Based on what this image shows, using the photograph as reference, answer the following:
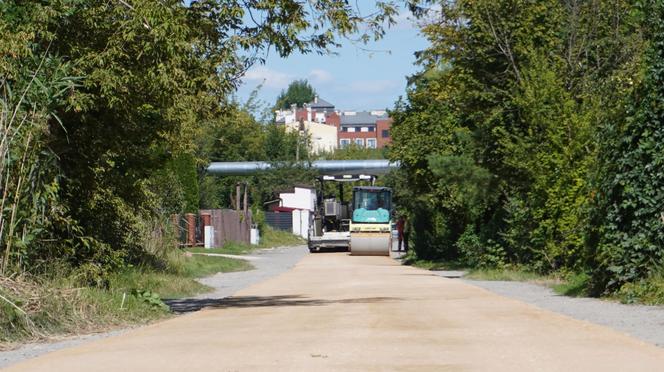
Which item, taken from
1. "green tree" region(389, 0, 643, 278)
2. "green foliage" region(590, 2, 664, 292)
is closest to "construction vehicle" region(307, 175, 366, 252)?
"green tree" region(389, 0, 643, 278)

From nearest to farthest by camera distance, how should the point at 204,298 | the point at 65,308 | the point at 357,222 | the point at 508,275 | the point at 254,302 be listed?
the point at 65,308
the point at 254,302
the point at 204,298
the point at 508,275
the point at 357,222

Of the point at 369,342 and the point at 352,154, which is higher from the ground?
the point at 352,154

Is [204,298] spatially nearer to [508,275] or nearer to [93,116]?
[93,116]

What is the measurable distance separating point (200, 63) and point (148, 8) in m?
1.46

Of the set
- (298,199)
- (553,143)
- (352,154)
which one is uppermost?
(352,154)

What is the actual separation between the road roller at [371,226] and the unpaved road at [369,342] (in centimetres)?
3309

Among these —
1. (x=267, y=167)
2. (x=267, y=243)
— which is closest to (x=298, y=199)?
(x=267, y=167)

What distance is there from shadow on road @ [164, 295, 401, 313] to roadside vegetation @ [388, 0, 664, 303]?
4381mm

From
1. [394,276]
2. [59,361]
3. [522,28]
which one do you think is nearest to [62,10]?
[59,361]

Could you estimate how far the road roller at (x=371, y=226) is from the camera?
176 feet

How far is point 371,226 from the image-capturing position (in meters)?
53.9

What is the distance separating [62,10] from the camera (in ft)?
57.4

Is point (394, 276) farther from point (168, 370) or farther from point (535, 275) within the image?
point (168, 370)

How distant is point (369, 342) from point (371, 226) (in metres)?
41.5
